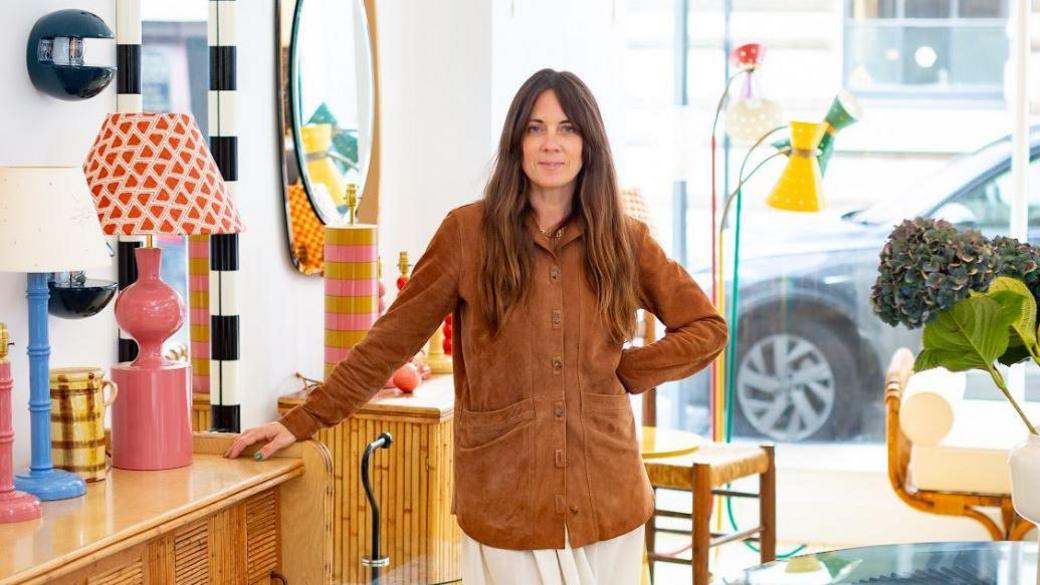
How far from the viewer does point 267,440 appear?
2.53 meters

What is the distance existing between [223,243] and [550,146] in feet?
2.71

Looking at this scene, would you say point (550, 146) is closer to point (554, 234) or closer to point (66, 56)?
point (554, 234)

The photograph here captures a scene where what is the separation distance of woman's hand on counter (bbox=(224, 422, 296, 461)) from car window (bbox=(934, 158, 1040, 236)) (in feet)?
11.0

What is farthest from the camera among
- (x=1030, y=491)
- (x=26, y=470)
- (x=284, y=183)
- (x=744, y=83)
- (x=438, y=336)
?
(x=744, y=83)

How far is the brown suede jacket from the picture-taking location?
233 cm

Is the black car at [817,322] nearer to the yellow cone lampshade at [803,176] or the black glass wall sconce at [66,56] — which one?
the yellow cone lampshade at [803,176]

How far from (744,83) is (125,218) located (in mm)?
3092

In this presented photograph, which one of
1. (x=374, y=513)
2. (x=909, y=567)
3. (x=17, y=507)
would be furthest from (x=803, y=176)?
(x=17, y=507)

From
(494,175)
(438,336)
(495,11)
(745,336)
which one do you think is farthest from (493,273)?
(745,336)

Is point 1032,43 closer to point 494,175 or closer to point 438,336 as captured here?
point 438,336

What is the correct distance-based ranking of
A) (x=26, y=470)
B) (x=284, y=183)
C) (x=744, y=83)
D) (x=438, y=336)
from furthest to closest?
(x=744, y=83) < (x=438, y=336) < (x=284, y=183) < (x=26, y=470)

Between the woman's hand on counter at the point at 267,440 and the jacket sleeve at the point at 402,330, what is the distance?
0.06 metres

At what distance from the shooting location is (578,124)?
7.83ft

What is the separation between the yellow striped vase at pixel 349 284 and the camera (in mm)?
3322
